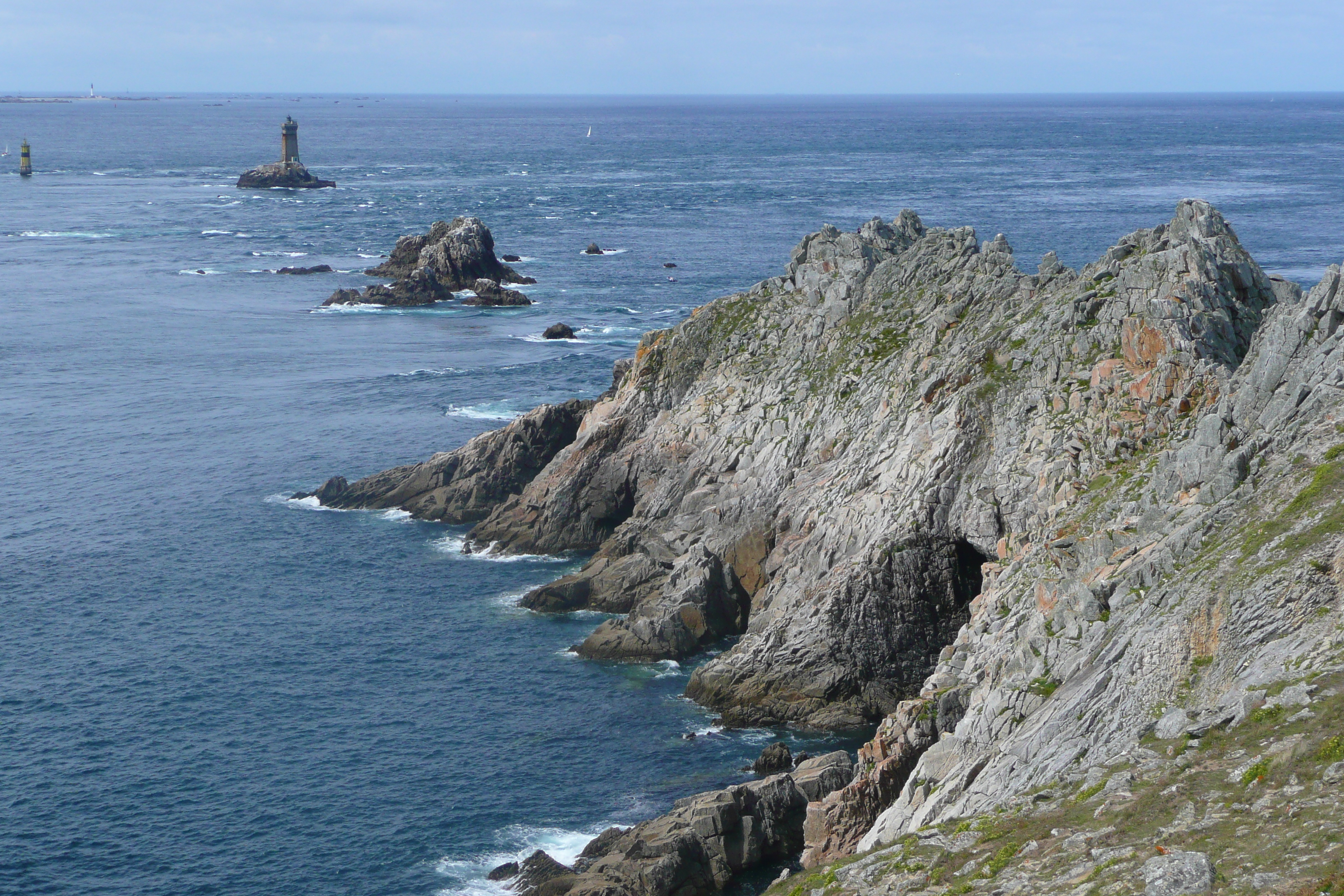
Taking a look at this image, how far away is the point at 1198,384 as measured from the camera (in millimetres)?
45844

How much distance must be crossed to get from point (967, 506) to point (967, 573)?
313 centimetres

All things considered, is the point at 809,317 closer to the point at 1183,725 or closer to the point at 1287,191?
the point at 1183,725

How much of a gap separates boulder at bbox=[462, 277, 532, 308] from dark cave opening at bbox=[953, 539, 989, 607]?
294 feet

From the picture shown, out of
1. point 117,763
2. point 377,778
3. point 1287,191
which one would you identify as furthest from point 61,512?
point 1287,191

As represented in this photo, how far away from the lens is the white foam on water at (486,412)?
92250 mm

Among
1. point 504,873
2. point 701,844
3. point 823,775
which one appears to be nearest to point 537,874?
point 504,873

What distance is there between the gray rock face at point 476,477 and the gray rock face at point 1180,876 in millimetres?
55744

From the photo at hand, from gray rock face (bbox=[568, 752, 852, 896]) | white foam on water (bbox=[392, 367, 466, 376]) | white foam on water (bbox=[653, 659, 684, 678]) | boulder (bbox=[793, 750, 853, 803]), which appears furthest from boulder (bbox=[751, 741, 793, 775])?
white foam on water (bbox=[392, 367, 466, 376])

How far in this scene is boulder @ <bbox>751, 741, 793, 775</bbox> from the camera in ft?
153

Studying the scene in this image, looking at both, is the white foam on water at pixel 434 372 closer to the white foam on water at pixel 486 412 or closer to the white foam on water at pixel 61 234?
the white foam on water at pixel 486 412

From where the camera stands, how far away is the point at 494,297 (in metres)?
137

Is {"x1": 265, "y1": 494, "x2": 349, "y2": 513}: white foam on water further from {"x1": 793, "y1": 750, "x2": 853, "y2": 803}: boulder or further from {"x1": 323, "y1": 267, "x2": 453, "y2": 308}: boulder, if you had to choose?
{"x1": 323, "y1": 267, "x2": 453, "y2": 308}: boulder

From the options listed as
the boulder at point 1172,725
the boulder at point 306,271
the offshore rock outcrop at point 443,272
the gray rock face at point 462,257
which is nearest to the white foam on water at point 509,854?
the boulder at point 1172,725

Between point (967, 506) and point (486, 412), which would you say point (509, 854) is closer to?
point (967, 506)
